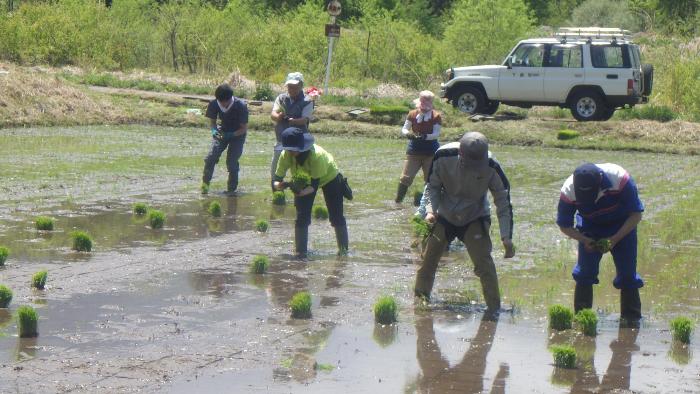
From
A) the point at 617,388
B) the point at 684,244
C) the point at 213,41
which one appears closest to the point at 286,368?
the point at 617,388

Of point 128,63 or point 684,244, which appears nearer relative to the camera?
point 684,244

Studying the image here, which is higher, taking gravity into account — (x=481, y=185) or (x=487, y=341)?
(x=481, y=185)

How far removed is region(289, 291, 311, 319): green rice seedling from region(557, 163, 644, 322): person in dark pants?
208 centimetres

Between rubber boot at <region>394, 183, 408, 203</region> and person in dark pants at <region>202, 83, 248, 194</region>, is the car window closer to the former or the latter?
rubber boot at <region>394, 183, 408, 203</region>

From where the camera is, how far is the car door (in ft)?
99.0

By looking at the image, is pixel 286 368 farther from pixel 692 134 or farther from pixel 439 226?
pixel 692 134

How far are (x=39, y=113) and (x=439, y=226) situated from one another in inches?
769

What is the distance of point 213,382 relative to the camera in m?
7.64

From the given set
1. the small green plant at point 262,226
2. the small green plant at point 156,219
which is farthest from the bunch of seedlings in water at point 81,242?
the small green plant at point 262,226

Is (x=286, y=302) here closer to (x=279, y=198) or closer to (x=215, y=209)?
(x=215, y=209)

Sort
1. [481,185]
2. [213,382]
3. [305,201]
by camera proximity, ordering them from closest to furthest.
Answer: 1. [213,382]
2. [481,185]
3. [305,201]

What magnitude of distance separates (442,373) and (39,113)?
21331 mm

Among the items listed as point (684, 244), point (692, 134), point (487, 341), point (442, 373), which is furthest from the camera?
point (692, 134)

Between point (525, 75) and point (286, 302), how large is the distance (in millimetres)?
20986
